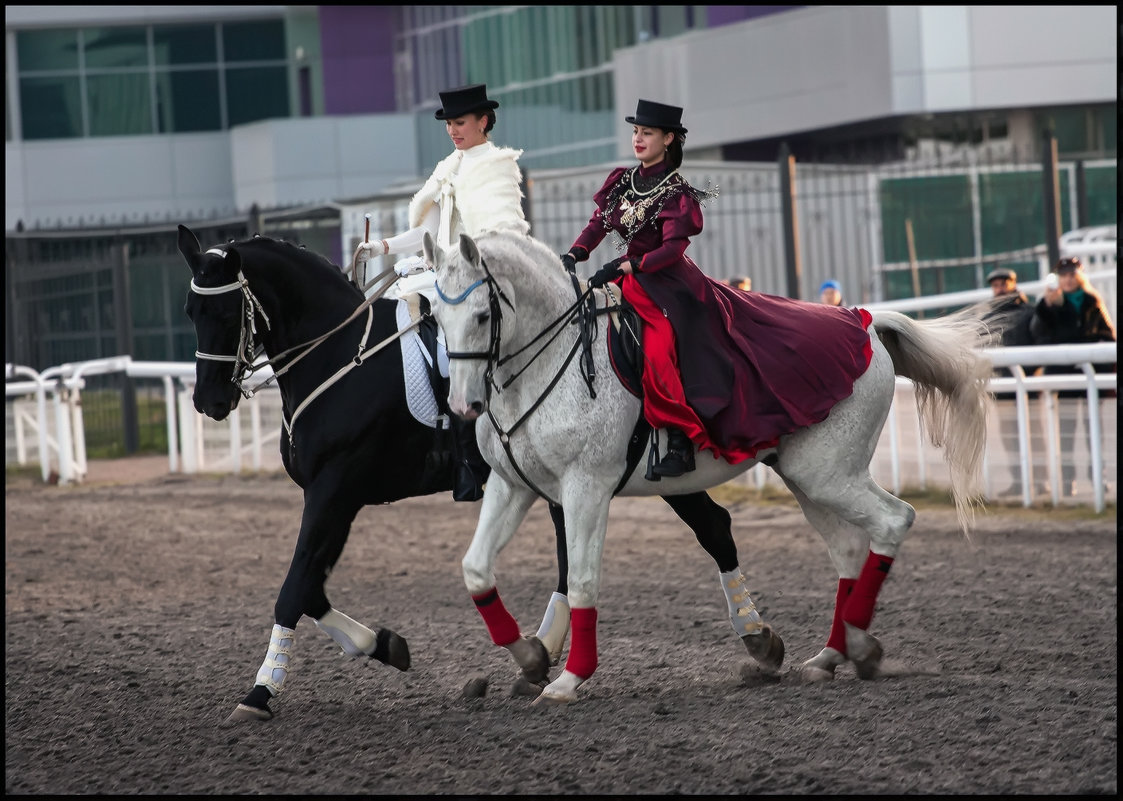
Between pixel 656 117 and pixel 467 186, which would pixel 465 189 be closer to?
pixel 467 186

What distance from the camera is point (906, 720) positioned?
5312mm

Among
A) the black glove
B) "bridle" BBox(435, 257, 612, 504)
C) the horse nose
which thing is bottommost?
the horse nose

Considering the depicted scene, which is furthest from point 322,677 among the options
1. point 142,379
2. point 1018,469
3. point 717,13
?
point 717,13

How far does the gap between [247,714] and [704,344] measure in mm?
2194

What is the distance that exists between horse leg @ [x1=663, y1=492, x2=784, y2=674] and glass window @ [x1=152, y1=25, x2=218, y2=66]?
29.7 metres

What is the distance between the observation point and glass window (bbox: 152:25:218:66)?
111 ft

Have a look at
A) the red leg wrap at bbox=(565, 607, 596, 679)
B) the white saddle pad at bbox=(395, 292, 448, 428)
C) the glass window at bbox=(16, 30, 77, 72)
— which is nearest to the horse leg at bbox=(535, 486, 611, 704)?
the red leg wrap at bbox=(565, 607, 596, 679)

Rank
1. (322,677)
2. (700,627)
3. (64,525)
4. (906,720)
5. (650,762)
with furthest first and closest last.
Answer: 1. (64,525)
2. (700,627)
3. (322,677)
4. (906,720)
5. (650,762)

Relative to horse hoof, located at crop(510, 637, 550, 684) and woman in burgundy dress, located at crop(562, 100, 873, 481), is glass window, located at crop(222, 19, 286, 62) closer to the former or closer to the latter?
woman in burgundy dress, located at crop(562, 100, 873, 481)

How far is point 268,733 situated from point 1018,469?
6989 millimetres

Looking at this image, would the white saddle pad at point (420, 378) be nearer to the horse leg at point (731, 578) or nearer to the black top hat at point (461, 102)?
the black top hat at point (461, 102)

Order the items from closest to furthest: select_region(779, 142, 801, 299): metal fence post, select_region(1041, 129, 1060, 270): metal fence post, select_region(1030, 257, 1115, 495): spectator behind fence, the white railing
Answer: the white railing
select_region(1030, 257, 1115, 495): spectator behind fence
select_region(1041, 129, 1060, 270): metal fence post
select_region(779, 142, 801, 299): metal fence post

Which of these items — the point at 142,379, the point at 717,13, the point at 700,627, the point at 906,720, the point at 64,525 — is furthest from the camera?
the point at 717,13

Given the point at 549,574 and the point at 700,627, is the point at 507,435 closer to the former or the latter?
the point at 700,627
